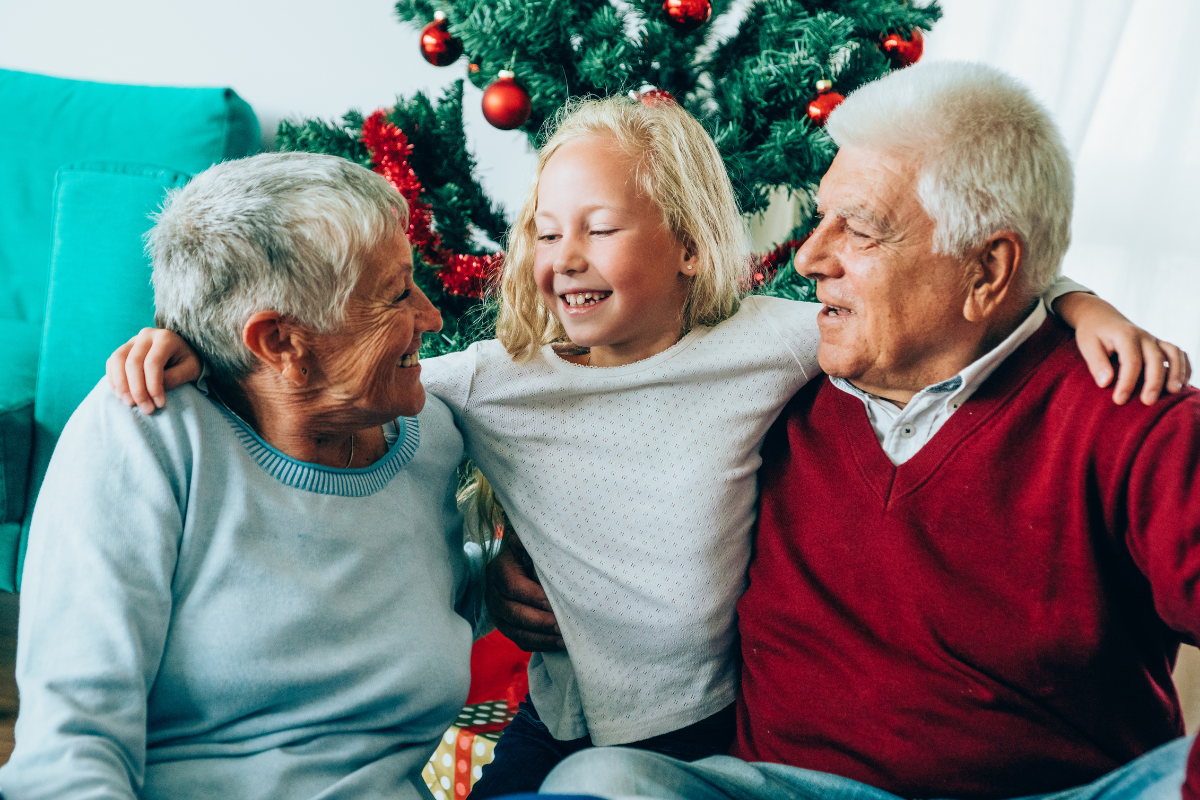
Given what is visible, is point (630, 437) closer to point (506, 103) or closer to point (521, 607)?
point (521, 607)

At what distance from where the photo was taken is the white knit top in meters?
1.25

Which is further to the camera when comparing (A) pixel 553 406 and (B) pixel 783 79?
(B) pixel 783 79

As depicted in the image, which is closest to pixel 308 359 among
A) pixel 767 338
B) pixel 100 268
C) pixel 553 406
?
pixel 553 406

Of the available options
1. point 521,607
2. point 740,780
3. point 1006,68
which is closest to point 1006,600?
point 740,780

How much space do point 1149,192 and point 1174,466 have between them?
154 centimetres

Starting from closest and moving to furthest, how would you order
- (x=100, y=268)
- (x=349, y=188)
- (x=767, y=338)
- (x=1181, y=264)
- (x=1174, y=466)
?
1. (x=1174, y=466)
2. (x=349, y=188)
3. (x=767, y=338)
4. (x=100, y=268)
5. (x=1181, y=264)

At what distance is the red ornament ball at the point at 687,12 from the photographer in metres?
1.50

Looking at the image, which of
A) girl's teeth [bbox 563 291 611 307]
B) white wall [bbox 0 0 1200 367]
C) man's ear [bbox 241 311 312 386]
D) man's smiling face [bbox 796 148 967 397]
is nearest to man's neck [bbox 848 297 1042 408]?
man's smiling face [bbox 796 148 967 397]

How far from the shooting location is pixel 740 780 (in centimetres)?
109

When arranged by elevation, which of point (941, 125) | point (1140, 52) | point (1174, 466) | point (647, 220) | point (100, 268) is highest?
point (1140, 52)

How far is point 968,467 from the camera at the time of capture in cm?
106

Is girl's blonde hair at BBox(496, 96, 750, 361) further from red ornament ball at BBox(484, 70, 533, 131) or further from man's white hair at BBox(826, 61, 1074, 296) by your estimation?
man's white hair at BBox(826, 61, 1074, 296)

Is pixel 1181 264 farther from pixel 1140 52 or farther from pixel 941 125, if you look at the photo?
pixel 941 125

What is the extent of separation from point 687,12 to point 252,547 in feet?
3.88
